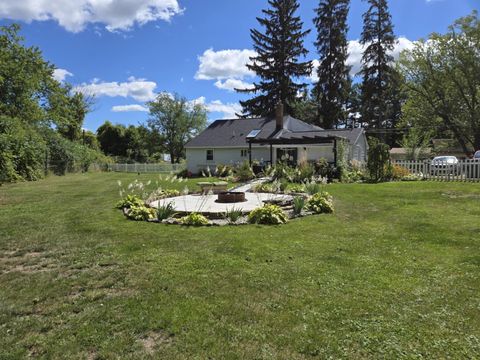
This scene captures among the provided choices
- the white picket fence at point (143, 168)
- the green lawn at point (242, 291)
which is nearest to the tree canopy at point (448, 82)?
the white picket fence at point (143, 168)

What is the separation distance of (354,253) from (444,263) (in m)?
1.17

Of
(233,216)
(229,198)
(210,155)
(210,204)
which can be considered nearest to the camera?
(233,216)

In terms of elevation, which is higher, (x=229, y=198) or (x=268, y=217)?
(x=229, y=198)

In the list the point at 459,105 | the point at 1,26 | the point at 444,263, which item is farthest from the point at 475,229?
the point at 459,105

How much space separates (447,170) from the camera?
16.1 metres

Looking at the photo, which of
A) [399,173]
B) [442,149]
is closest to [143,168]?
[399,173]

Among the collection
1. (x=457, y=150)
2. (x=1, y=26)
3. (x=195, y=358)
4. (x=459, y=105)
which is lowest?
(x=195, y=358)

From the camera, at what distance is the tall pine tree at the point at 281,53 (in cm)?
3894

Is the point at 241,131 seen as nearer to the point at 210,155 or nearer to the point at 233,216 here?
the point at 210,155

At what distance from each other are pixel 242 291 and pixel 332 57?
40090 mm

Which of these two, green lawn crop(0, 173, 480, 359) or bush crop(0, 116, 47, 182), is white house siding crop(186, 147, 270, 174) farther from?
green lawn crop(0, 173, 480, 359)

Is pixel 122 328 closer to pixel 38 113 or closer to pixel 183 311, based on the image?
pixel 183 311

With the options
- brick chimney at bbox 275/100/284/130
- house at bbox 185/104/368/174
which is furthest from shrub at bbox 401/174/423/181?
brick chimney at bbox 275/100/284/130

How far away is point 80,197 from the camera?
40.6ft
